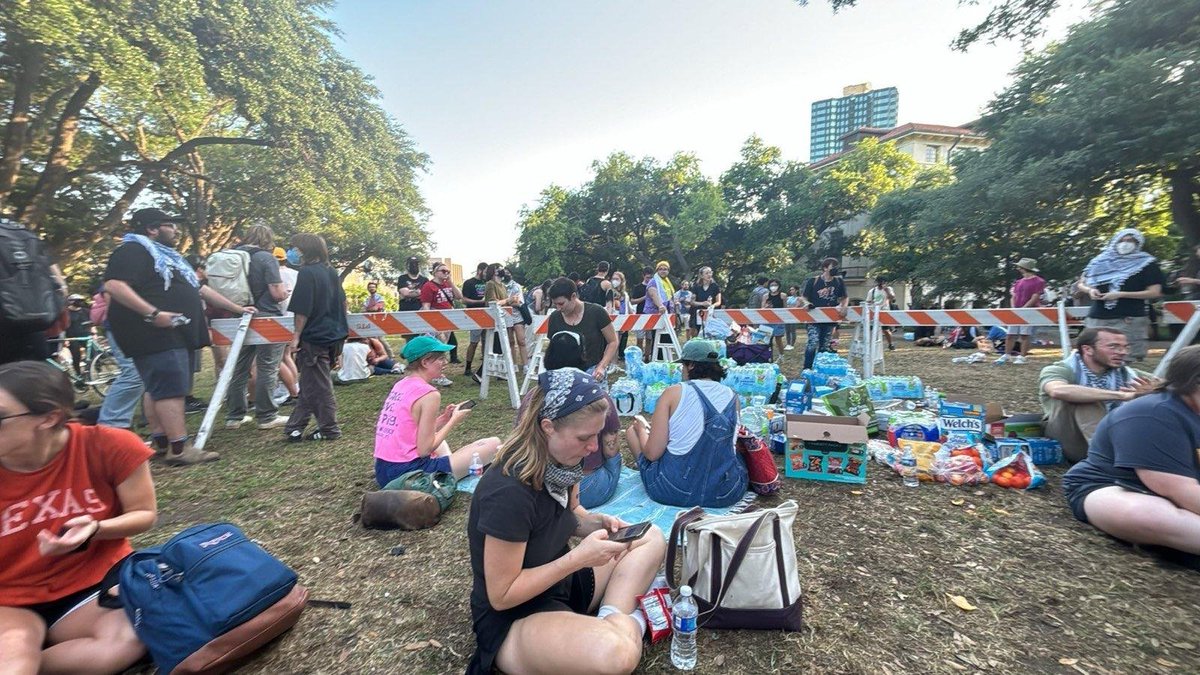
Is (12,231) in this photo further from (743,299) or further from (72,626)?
(743,299)

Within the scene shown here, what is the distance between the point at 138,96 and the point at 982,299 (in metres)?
27.1

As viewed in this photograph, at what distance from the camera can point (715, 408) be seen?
3490mm

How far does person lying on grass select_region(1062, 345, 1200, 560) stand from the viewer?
106 inches

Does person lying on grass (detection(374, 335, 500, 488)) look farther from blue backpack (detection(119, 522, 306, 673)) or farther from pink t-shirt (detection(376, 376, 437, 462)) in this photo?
blue backpack (detection(119, 522, 306, 673))

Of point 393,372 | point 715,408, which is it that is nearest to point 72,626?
point 715,408

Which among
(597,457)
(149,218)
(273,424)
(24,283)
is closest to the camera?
(24,283)

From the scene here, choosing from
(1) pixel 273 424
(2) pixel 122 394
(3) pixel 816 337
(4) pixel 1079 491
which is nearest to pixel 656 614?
(4) pixel 1079 491

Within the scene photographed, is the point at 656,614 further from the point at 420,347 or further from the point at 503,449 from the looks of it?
Answer: the point at 420,347

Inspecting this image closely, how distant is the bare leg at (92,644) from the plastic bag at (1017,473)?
18.4ft

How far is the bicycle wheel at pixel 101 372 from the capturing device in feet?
31.3

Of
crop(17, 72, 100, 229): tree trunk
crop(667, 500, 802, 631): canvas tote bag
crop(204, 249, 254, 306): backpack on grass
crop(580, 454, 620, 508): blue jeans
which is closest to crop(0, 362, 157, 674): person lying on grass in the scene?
crop(667, 500, 802, 631): canvas tote bag

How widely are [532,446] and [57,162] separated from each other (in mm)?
19949

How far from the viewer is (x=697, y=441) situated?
3.56 meters

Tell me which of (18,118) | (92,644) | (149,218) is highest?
(18,118)
